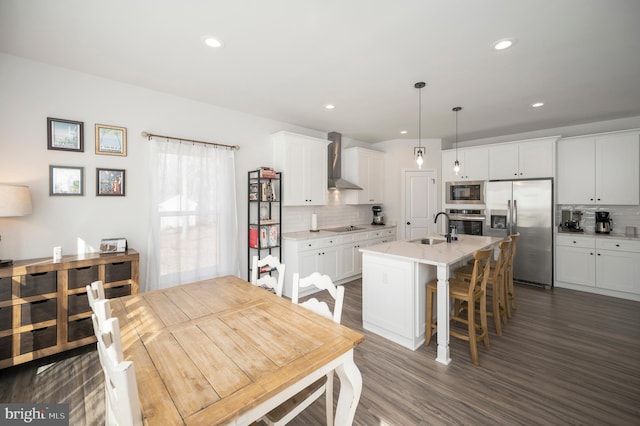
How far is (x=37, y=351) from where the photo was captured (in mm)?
2287

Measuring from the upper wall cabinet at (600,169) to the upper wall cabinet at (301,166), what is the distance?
4029mm

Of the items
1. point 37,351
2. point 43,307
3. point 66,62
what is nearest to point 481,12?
point 66,62

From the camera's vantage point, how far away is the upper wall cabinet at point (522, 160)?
457cm

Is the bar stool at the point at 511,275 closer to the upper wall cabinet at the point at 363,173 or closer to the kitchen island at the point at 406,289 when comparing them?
the kitchen island at the point at 406,289

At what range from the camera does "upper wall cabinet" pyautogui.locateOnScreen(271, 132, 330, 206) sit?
430cm

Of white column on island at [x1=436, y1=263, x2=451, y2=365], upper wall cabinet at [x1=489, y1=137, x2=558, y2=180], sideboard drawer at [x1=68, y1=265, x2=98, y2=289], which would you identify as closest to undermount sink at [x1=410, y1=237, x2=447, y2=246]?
white column on island at [x1=436, y1=263, x2=451, y2=365]

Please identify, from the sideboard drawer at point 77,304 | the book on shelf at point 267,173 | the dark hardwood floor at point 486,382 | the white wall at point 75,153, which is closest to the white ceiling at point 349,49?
the white wall at point 75,153

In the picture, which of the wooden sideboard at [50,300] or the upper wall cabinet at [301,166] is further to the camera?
the upper wall cabinet at [301,166]

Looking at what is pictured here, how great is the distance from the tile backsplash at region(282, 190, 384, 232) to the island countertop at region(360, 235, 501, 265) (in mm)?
1914

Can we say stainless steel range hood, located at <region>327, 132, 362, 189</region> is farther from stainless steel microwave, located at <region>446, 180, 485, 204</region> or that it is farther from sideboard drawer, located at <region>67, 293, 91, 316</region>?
sideboard drawer, located at <region>67, 293, 91, 316</region>

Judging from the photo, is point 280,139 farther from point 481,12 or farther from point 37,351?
point 37,351

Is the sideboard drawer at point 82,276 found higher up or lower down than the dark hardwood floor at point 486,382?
higher up

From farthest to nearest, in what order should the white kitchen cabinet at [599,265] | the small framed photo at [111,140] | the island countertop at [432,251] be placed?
the white kitchen cabinet at [599,265]
the small framed photo at [111,140]
the island countertop at [432,251]
